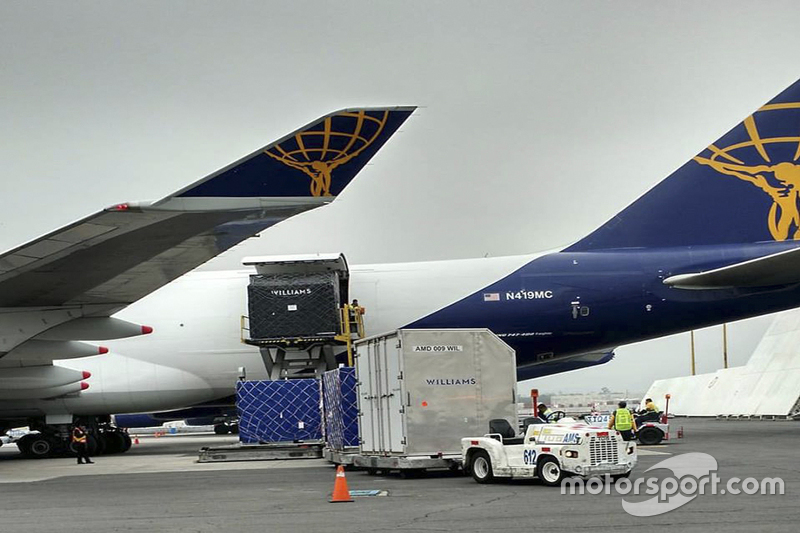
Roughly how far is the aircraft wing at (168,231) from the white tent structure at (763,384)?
33830 millimetres

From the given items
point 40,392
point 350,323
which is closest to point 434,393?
point 350,323

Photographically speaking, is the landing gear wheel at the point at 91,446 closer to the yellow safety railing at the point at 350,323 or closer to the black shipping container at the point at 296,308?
the black shipping container at the point at 296,308

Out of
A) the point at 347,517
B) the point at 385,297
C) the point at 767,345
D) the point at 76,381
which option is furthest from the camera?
the point at 767,345

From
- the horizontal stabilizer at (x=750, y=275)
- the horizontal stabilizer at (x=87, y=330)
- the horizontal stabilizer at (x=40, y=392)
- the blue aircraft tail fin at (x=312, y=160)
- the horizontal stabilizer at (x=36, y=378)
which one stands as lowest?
the horizontal stabilizer at (x=40, y=392)

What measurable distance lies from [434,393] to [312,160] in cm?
576

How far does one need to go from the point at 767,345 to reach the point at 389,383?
38504mm

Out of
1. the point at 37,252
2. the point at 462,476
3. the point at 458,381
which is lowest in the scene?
the point at 462,476

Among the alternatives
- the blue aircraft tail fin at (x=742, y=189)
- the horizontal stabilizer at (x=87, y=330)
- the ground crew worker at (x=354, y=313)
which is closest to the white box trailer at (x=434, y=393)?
the horizontal stabilizer at (x=87, y=330)

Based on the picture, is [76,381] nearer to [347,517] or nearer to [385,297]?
[385,297]

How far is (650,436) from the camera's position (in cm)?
2766

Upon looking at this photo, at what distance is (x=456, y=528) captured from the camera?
10.8 meters

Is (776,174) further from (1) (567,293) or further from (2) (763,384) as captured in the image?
(2) (763,384)

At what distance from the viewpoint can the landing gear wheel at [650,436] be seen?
27.6m

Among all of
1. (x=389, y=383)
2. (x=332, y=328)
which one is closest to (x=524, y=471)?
(x=389, y=383)
